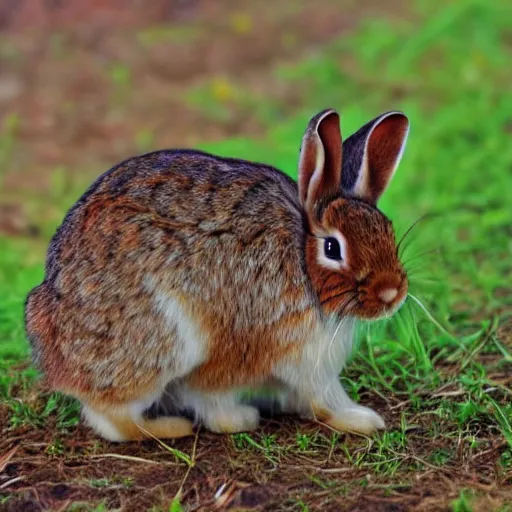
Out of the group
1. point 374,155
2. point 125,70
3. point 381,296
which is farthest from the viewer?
point 125,70

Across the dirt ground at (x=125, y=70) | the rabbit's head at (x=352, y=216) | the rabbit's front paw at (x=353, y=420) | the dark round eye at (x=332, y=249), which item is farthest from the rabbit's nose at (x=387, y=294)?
the dirt ground at (x=125, y=70)

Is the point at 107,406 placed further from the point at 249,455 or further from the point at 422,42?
the point at 422,42

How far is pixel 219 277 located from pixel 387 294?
57 centimetres

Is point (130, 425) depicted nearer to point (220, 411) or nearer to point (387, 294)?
point (220, 411)

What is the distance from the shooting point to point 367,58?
8.66 metres

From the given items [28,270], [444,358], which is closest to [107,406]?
[444,358]

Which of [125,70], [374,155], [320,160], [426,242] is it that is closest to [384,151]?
[374,155]

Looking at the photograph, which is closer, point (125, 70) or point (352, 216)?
point (352, 216)

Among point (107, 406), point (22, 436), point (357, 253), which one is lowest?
point (22, 436)

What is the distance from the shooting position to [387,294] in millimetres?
3363

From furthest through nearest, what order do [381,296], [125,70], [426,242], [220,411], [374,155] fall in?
[125,70] → [426,242] → [220,411] → [374,155] → [381,296]

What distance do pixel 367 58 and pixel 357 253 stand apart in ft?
18.3

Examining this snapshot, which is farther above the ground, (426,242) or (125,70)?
(125,70)

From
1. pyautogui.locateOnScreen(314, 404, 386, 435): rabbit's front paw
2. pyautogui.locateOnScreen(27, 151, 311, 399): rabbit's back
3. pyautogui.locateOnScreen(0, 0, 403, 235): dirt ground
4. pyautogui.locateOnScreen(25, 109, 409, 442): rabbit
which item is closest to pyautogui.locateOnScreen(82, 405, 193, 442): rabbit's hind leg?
pyautogui.locateOnScreen(25, 109, 409, 442): rabbit
